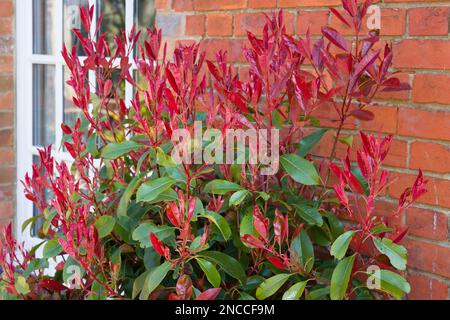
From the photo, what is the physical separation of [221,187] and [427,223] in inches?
25.8

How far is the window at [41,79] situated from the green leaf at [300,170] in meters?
1.83

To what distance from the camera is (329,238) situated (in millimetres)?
1974

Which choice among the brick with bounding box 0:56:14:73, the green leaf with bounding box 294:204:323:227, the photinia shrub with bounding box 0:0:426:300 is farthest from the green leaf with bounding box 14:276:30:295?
the brick with bounding box 0:56:14:73

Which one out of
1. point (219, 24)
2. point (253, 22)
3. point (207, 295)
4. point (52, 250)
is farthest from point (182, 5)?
point (207, 295)

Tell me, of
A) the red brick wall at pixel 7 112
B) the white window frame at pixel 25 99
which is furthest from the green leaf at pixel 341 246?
the red brick wall at pixel 7 112

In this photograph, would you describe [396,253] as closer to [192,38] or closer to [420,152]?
[420,152]

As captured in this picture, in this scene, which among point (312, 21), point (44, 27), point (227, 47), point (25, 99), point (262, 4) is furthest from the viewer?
point (25, 99)

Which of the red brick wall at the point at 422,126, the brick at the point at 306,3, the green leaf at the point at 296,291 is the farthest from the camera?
the brick at the point at 306,3

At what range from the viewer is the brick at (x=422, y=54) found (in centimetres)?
194

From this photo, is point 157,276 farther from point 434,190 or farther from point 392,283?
point 434,190

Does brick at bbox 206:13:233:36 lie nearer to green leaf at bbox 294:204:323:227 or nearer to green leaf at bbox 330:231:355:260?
green leaf at bbox 294:204:323:227

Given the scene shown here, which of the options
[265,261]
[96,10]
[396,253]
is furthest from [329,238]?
[96,10]

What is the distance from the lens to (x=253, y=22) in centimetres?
243

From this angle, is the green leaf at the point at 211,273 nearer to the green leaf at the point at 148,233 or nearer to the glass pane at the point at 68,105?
the green leaf at the point at 148,233
